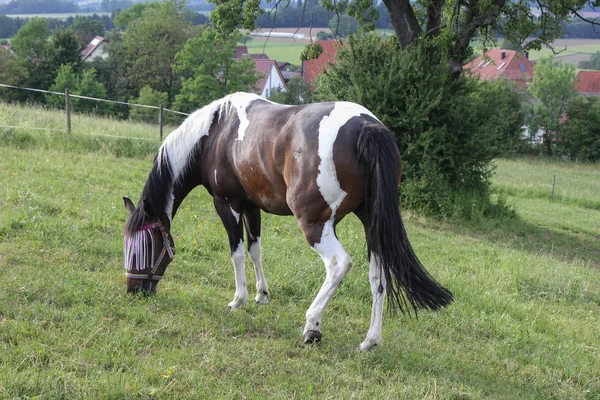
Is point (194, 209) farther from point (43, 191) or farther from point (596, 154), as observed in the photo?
point (596, 154)

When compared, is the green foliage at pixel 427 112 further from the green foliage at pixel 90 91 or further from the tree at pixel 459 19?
the green foliage at pixel 90 91

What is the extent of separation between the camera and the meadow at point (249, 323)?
3244mm

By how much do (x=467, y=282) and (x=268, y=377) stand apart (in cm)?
326

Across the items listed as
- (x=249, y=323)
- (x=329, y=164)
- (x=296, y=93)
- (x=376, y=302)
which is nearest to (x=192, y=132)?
(x=329, y=164)

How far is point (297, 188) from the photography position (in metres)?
3.79

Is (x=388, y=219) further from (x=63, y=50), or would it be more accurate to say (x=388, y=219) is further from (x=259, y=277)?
(x=63, y=50)

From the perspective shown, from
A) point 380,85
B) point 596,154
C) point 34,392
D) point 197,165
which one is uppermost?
point 380,85

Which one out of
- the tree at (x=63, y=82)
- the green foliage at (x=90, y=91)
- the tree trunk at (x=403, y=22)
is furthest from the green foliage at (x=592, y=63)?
the tree trunk at (x=403, y=22)

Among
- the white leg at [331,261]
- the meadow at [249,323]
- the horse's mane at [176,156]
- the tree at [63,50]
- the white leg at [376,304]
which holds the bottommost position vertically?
the meadow at [249,323]

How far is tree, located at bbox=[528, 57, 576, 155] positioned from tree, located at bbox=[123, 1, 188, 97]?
31000 millimetres

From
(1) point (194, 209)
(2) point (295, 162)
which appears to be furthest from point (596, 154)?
(2) point (295, 162)

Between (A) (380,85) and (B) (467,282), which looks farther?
(A) (380,85)

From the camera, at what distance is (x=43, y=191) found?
7543mm

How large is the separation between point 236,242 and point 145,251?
0.75m
